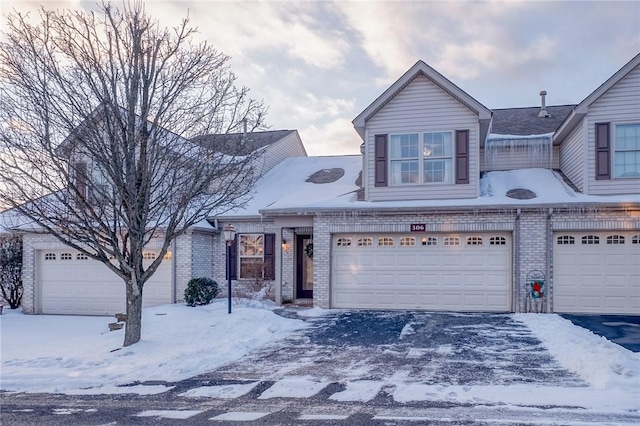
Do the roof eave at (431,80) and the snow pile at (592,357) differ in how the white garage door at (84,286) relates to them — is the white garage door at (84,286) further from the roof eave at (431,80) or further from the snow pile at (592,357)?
the snow pile at (592,357)

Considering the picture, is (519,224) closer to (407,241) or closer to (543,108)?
(407,241)

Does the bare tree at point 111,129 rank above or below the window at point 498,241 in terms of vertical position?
above

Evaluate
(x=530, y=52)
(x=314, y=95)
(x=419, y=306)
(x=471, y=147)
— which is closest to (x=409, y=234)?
(x=419, y=306)

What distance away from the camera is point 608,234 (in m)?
13.3

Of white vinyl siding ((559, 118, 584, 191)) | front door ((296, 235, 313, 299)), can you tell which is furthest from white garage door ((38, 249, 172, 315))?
white vinyl siding ((559, 118, 584, 191))

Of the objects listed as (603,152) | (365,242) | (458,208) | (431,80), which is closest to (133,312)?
(365,242)

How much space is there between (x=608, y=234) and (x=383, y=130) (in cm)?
692

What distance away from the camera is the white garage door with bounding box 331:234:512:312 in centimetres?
1395

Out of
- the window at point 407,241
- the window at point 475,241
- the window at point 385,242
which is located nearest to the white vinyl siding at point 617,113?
the window at point 475,241

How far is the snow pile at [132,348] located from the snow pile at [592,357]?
557cm

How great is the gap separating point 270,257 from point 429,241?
561 centimetres

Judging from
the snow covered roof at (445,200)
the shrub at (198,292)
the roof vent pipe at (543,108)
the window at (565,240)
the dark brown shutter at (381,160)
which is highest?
the roof vent pipe at (543,108)

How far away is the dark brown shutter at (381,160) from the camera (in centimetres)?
1484

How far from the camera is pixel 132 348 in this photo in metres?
8.98
